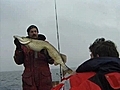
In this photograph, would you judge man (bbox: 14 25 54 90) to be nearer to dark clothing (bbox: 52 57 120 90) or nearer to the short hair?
the short hair

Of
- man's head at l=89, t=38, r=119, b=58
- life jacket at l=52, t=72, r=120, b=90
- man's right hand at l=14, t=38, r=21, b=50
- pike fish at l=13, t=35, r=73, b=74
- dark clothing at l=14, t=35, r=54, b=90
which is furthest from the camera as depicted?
dark clothing at l=14, t=35, r=54, b=90

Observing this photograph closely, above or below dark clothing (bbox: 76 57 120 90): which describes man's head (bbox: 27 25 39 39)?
above

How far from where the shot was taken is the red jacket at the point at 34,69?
5.88m

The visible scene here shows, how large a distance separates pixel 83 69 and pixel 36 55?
3160mm

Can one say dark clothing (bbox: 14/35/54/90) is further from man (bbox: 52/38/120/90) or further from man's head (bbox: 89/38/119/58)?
man (bbox: 52/38/120/90)

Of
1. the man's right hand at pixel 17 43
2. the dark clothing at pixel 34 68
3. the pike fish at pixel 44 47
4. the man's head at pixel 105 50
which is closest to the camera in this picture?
the man's head at pixel 105 50

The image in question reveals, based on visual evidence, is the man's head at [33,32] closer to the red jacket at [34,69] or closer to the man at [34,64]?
the man at [34,64]

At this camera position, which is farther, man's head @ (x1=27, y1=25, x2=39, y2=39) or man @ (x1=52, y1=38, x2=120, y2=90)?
man's head @ (x1=27, y1=25, x2=39, y2=39)

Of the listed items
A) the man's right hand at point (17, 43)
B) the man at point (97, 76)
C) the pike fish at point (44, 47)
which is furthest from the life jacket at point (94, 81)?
the man's right hand at point (17, 43)

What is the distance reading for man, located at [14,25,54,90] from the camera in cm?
584

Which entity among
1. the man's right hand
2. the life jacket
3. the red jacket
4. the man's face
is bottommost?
the red jacket

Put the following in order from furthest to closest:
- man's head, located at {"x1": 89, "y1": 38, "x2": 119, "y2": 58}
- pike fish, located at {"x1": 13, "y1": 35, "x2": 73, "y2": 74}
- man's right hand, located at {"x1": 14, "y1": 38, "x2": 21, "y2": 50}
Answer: man's right hand, located at {"x1": 14, "y1": 38, "x2": 21, "y2": 50} → pike fish, located at {"x1": 13, "y1": 35, "x2": 73, "y2": 74} → man's head, located at {"x1": 89, "y1": 38, "x2": 119, "y2": 58}

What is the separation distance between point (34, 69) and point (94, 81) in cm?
337

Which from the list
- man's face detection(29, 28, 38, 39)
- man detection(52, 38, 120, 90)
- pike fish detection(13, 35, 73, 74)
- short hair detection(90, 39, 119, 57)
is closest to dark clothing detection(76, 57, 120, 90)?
man detection(52, 38, 120, 90)
